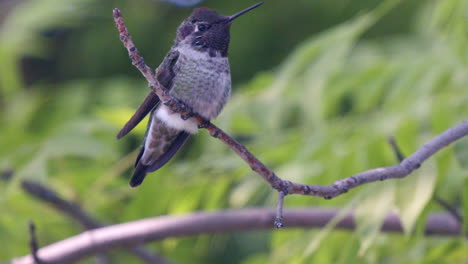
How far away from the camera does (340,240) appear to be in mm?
3705

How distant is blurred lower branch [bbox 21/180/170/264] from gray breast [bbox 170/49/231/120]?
1.26 meters

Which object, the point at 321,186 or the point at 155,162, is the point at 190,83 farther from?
the point at 321,186

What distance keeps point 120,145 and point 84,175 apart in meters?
1.23

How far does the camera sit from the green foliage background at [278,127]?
3.32 meters

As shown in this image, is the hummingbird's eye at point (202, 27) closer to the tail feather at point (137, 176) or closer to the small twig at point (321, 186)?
the tail feather at point (137, 176)

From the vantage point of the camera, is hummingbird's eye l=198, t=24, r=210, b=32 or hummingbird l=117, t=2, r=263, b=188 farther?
hummingbird's eye l=198, t=24, r=210, b=32

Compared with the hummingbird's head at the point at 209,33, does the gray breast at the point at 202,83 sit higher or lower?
lower

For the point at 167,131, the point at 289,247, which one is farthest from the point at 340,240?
the point at 167,131

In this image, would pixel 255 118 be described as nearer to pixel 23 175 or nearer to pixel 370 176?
pixel 23 175

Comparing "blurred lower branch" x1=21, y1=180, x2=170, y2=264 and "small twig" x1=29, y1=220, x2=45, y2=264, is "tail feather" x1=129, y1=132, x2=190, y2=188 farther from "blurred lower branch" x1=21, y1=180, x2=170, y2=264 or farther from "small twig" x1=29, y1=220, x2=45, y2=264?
"blurred lower branch" x1=21, y1=180, x2=170, y2=264

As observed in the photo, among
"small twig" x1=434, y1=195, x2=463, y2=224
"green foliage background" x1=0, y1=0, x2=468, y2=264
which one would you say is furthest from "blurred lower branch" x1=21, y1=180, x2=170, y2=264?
"small twig" x1=434, y1=195, x2=463, y2=224

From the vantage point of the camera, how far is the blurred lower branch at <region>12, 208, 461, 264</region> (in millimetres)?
3461

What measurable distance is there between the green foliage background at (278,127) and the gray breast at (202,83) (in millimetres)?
598

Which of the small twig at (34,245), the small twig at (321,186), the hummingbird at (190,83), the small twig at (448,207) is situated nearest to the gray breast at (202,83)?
the hummingbird at (190,83)
